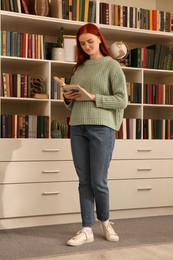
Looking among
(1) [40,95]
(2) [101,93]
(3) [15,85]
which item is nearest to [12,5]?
(3) [15,85]

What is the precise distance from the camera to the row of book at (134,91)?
3.89 meters

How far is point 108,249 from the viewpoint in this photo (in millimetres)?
2686

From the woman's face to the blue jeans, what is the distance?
470 mm

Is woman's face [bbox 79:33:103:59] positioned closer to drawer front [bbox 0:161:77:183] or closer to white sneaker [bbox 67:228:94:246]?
drawer front [bbox 0:161:77:183]

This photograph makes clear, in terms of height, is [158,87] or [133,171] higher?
[158,87]

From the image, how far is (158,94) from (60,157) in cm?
111

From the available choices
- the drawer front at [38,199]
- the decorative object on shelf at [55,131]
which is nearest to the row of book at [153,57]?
the decorative object on shelf at [55,131]

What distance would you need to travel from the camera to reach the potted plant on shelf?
3.61 metres

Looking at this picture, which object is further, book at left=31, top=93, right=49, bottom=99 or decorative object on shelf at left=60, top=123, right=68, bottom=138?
decorative object on shelf at left=60, top=123, right=68, bottom=138

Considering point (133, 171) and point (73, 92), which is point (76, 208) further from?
point (73, 92)

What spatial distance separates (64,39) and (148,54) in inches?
31.2

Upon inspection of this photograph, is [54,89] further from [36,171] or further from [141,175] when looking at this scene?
[141,175]

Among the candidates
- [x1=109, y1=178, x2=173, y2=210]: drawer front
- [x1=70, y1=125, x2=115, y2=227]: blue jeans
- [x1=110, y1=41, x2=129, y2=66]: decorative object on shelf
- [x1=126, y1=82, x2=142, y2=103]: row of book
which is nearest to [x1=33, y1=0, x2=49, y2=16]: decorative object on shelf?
[x1=110, y1=41, x2=129, y2=66]: decorative object on shelf

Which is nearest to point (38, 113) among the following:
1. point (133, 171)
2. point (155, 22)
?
point (133, 171)
